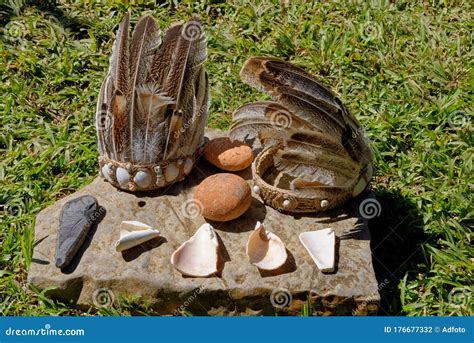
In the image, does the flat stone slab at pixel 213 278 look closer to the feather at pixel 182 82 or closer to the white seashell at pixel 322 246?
the white seashell at pixel 322 246

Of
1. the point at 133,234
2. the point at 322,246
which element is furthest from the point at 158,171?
the point at 322,246

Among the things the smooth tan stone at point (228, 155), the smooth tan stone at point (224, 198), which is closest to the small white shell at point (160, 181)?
the smooth tan stone at point (224, 198)

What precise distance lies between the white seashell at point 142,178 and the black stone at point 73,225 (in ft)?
0.83

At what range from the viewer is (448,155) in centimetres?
509

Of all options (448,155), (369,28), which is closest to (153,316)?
(448,155)

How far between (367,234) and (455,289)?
1.97 ft

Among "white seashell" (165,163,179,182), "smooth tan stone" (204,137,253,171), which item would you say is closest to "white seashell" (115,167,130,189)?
"white seashell" (165,163,179,182)

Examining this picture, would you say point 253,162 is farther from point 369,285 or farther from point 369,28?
point 369,28

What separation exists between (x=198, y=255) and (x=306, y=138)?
0.84m

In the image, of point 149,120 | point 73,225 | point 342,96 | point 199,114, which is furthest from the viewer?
point 342,96

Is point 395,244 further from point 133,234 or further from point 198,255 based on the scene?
point 133,234

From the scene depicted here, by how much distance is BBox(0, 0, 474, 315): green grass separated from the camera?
169 inches

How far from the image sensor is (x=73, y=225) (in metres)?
4.02

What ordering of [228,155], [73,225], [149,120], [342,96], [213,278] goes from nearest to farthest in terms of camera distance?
1. [213,278]
2. [73,225]
3. [149,120]
4. [228,155]
5. [342,96]
